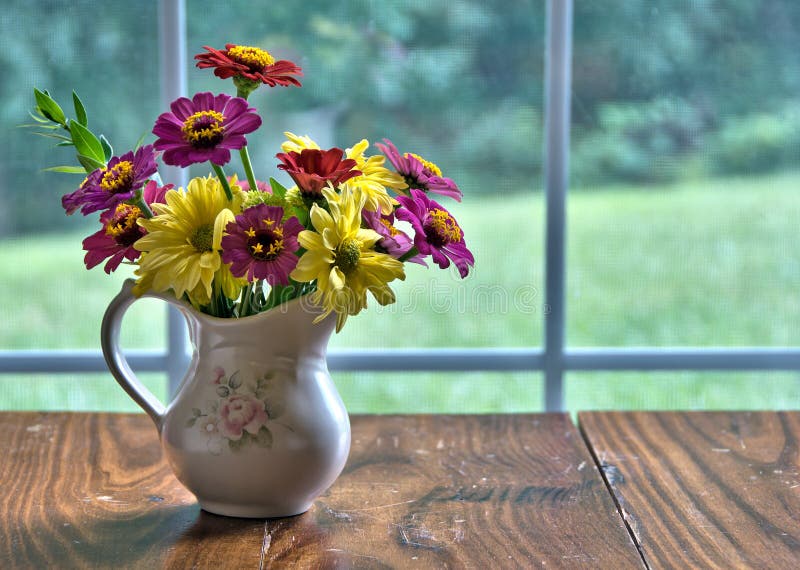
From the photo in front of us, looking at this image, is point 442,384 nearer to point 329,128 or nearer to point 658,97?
point 329,128

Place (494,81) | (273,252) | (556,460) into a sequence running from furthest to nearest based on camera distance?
(494,81)
(556,460)
(273,252)

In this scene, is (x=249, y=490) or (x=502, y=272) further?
(x=502, y=272)

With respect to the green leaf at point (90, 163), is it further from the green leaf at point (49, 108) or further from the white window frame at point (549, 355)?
the white window frame at point (549, 355)

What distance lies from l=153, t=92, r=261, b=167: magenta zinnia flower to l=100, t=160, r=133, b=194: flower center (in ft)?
0.16

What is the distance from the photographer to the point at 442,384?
6.40 feet

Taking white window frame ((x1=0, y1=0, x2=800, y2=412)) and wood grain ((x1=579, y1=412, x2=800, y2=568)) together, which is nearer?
wood grain ((x1=579, y1=412, x2=800, y2=568))

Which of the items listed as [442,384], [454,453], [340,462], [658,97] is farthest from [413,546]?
[658,97]

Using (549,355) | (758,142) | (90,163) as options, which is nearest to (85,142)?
(90,163)

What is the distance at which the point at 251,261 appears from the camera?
0.82m

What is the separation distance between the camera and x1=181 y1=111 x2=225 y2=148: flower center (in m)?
0.82

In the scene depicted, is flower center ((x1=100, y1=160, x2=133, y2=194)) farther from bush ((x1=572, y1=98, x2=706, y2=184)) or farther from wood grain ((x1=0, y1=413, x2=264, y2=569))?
bush ((x1=572, y1=98, x2=706, y2=184))

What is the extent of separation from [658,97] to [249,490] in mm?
1310

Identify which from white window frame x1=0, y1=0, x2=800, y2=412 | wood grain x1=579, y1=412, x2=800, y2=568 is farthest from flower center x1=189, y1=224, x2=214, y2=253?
white window frame x1=0, y1=0, x2=800, y2=412

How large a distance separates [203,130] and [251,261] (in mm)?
127
